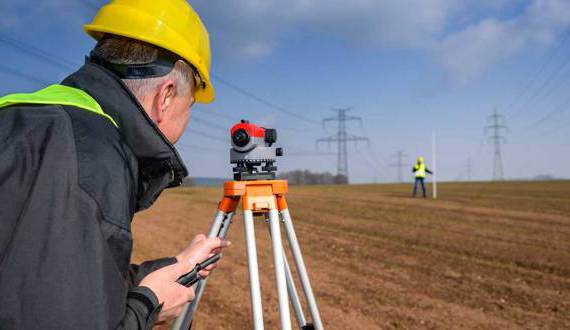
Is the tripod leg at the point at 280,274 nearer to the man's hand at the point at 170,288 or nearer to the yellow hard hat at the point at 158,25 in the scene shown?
the man's hand at the point at 170,288

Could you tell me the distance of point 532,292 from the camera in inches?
199

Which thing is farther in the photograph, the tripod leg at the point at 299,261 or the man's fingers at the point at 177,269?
the tripod leg at the point at 299,261

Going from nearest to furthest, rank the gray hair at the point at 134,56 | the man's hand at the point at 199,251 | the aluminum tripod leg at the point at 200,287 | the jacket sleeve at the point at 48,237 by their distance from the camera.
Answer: the jacket sleeve at the point at 48,237, the gray hair at the point at 134,56, the man's hand at the point at 199,251, the aluminum tripod leg at the point at 200,287

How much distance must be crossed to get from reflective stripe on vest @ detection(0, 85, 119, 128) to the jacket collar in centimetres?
4

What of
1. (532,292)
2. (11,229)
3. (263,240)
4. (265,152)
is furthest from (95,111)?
(263,240)

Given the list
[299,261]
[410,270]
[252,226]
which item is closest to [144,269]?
[252,226]

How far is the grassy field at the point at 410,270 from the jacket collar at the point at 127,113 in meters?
3.07

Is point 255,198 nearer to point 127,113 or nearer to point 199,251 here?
point 199,251

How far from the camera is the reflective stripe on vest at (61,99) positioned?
1012 millimetres

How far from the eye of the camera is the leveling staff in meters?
0.86

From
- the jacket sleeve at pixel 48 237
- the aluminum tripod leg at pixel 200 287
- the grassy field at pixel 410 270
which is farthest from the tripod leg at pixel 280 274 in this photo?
the grassy field at pixel 410 270

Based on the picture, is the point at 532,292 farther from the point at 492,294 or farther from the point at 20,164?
the point at 20,164

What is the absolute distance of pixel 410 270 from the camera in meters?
5.99

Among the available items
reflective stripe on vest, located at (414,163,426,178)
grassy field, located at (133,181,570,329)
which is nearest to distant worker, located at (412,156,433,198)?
reflective stripe on vest, located at (414,163,426,178)
